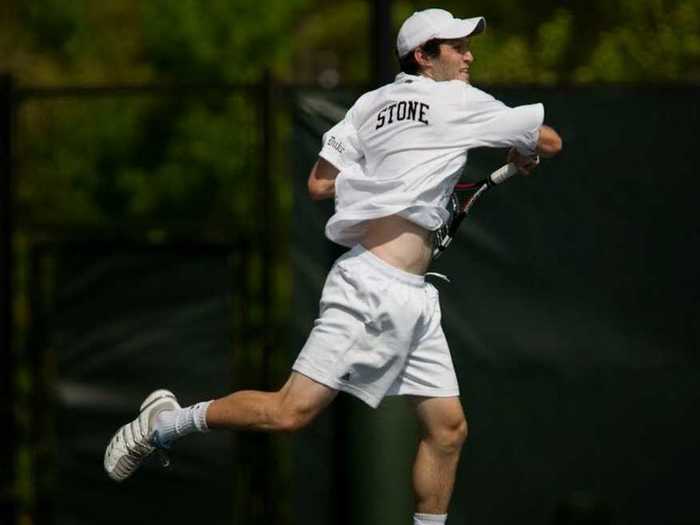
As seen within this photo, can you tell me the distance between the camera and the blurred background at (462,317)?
825 centimetres

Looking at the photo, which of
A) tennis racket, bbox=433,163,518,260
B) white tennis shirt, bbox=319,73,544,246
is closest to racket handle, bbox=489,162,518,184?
tennis racket, bbox=433,163,518,260

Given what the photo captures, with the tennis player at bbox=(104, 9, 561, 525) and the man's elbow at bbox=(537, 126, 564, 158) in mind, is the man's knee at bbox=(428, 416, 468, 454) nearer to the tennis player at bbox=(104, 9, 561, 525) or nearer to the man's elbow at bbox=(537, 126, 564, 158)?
the tennis player at bbox=(104, 9, 561, 525)

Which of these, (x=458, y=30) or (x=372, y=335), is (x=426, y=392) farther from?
(x=458, y=30)

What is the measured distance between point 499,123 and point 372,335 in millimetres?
897

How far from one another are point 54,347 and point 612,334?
304 cm

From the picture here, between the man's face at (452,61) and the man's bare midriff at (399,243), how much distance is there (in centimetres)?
56

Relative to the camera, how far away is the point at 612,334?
8.27m

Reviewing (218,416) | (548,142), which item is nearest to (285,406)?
(218,416)

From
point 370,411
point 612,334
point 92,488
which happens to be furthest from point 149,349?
point 612,334

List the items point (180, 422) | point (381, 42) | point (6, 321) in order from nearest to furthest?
point (180, 422), point (381, 42), point (6, 321)

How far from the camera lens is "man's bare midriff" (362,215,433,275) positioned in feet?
20.6

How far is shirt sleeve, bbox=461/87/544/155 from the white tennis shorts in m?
0.58

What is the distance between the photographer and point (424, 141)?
6.23 meters

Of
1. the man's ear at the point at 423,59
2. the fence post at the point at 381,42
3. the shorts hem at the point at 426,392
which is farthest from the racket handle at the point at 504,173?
the fence post at the point at 381,42
